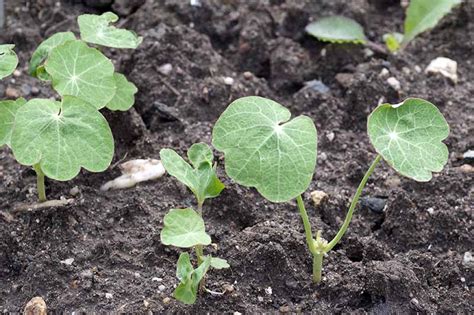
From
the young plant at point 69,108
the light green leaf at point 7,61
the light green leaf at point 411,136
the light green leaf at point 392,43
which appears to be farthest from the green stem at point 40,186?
the light green leaf at point 392,43

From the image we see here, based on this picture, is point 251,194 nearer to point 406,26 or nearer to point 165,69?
point 165,69

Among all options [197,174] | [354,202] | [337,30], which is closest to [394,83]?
[337,30]

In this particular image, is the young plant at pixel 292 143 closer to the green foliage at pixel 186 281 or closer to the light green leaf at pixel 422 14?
the green foliage at pixel 186 281

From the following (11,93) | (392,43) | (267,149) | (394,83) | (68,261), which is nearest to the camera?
(267,149)

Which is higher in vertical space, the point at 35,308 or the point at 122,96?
the point at 122,96

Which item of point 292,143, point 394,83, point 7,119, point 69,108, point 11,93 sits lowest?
point 11,93

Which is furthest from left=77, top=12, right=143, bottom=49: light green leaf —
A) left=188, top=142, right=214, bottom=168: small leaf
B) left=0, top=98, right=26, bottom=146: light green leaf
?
left=188, top=142, right=214, bottom=168: small leaf
